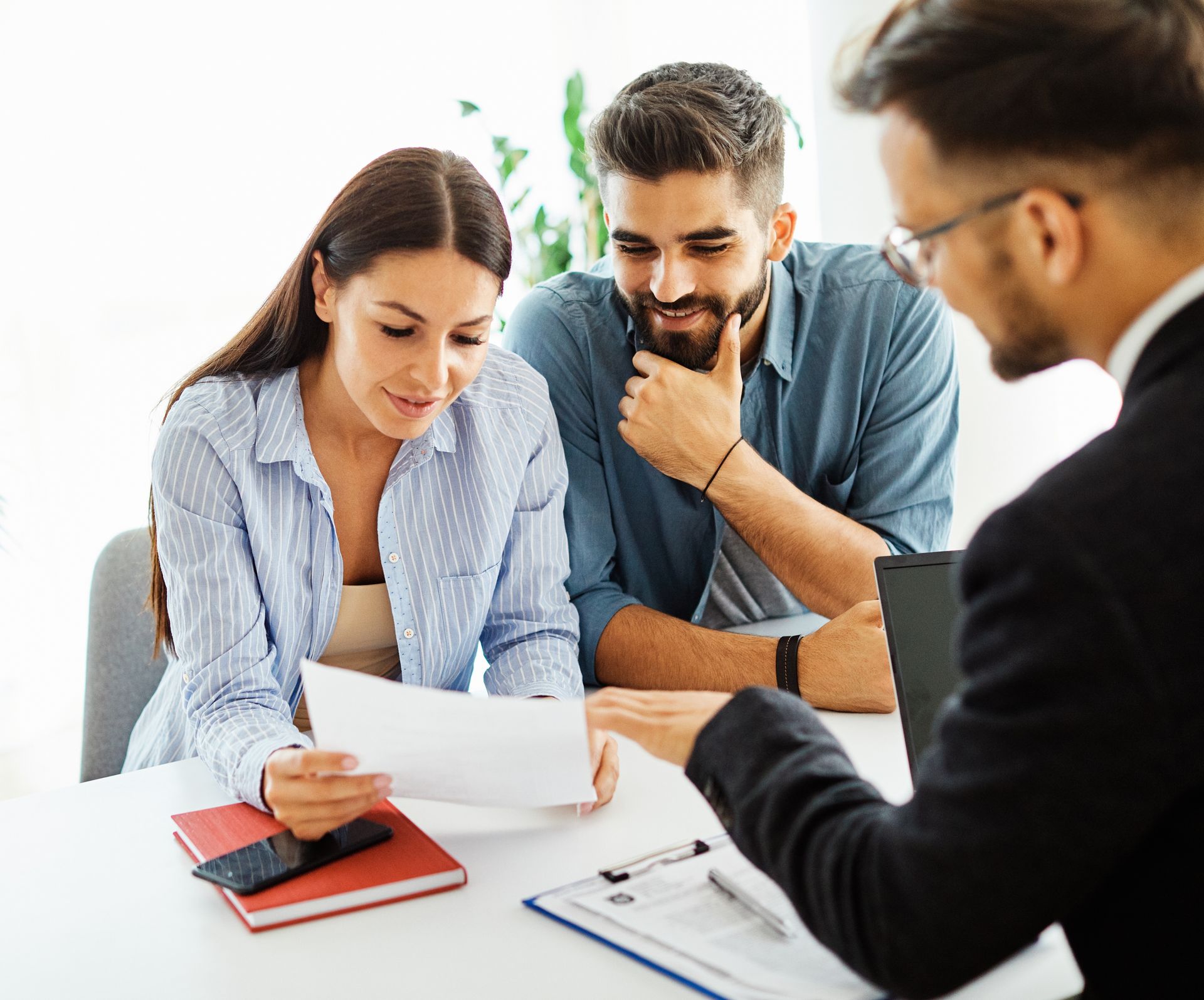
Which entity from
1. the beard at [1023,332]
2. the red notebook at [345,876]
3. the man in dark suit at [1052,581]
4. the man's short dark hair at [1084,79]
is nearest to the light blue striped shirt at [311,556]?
the red notebook at [345,876]

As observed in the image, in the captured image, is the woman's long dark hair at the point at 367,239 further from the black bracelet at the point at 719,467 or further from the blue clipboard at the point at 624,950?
the blue clipboard at the point at 624,950

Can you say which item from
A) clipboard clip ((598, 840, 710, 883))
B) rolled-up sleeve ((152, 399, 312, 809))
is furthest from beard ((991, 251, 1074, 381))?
rolled-up sleeve ((152, 399, 312, 809))

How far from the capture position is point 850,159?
135 inches

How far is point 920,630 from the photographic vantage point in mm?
1271

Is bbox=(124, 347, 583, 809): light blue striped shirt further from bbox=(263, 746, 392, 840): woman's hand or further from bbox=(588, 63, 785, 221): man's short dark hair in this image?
bbox=(588, 63, 785, 221): man's short dark hair

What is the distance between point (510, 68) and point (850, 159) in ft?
4.53

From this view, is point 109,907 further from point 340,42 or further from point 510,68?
point 510,68

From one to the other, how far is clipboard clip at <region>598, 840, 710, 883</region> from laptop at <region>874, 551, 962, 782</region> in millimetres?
259

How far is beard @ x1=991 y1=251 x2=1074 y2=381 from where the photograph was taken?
0.79 m

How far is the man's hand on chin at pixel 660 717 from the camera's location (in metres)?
0.95

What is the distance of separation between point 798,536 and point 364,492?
26.6 inches

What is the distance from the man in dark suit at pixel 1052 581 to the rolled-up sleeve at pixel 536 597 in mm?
735

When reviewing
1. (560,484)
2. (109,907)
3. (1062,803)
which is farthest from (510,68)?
(1062,803)

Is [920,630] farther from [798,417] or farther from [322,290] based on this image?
[322,290]
